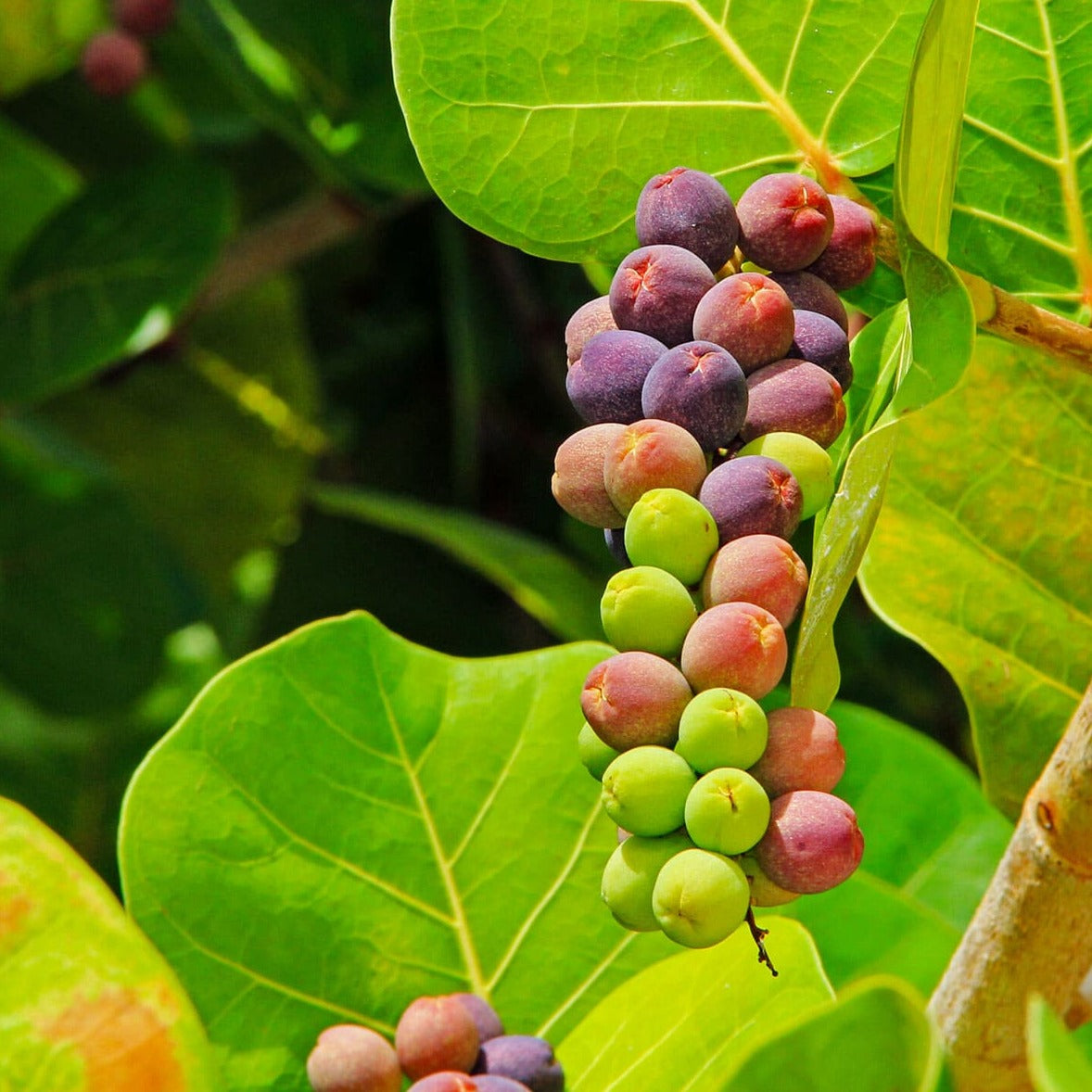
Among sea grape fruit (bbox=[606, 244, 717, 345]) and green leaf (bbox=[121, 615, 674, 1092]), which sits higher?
sea grape fruit (bbox=[606, 244, 717, 345])

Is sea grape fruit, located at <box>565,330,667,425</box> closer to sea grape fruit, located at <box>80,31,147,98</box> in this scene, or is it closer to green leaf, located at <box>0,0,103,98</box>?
sea grape fruit, located at <box>80,31,147,98</box>

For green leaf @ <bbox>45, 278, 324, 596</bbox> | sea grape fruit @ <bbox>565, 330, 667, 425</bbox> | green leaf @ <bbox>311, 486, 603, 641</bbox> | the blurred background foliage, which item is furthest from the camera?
green leaf @ <bbox>45, 278, 324, 596</bbox>

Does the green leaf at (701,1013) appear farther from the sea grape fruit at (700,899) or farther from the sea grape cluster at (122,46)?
the sea grape cluster at (122,46)

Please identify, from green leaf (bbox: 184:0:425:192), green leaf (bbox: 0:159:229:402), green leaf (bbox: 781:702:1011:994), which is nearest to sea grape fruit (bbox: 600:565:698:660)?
green leaf (bbox: 781:702:1011:994)

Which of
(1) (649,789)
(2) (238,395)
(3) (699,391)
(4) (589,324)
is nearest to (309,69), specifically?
(2) (238,395)

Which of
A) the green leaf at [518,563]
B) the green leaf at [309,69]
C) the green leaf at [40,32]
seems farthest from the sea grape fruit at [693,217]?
the green leaf at [40,32]

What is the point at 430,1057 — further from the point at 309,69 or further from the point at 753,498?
the point at 309,69
